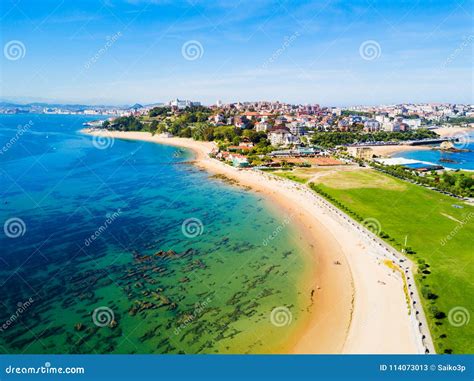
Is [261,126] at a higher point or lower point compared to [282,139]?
higher

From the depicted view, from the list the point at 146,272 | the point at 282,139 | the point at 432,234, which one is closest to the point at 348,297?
the point at 432,234

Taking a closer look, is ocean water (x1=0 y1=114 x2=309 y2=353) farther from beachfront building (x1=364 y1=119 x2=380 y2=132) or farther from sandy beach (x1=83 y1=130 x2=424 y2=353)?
beachfront building (x1=364 y1=119 x2=380 y2=132)

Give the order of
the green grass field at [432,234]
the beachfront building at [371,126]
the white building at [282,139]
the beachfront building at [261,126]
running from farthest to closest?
1. the beachfront building at [371,126]
2. the beachfront building at [261,126]
3. the white building at [282,139]
4. the green grass field at [432,234]

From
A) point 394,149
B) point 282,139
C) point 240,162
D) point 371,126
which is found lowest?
point 240,162

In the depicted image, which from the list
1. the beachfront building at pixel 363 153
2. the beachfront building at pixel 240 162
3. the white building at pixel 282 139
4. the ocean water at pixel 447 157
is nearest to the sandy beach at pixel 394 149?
the ocean water at pixel 447 157

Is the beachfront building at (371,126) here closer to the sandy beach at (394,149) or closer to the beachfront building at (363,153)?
the sandy beach at (394,149)

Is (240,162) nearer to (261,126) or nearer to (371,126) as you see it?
(261,126)

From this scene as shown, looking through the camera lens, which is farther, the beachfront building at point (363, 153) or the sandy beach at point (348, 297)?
A: the beachfront building at point (363, 153)
